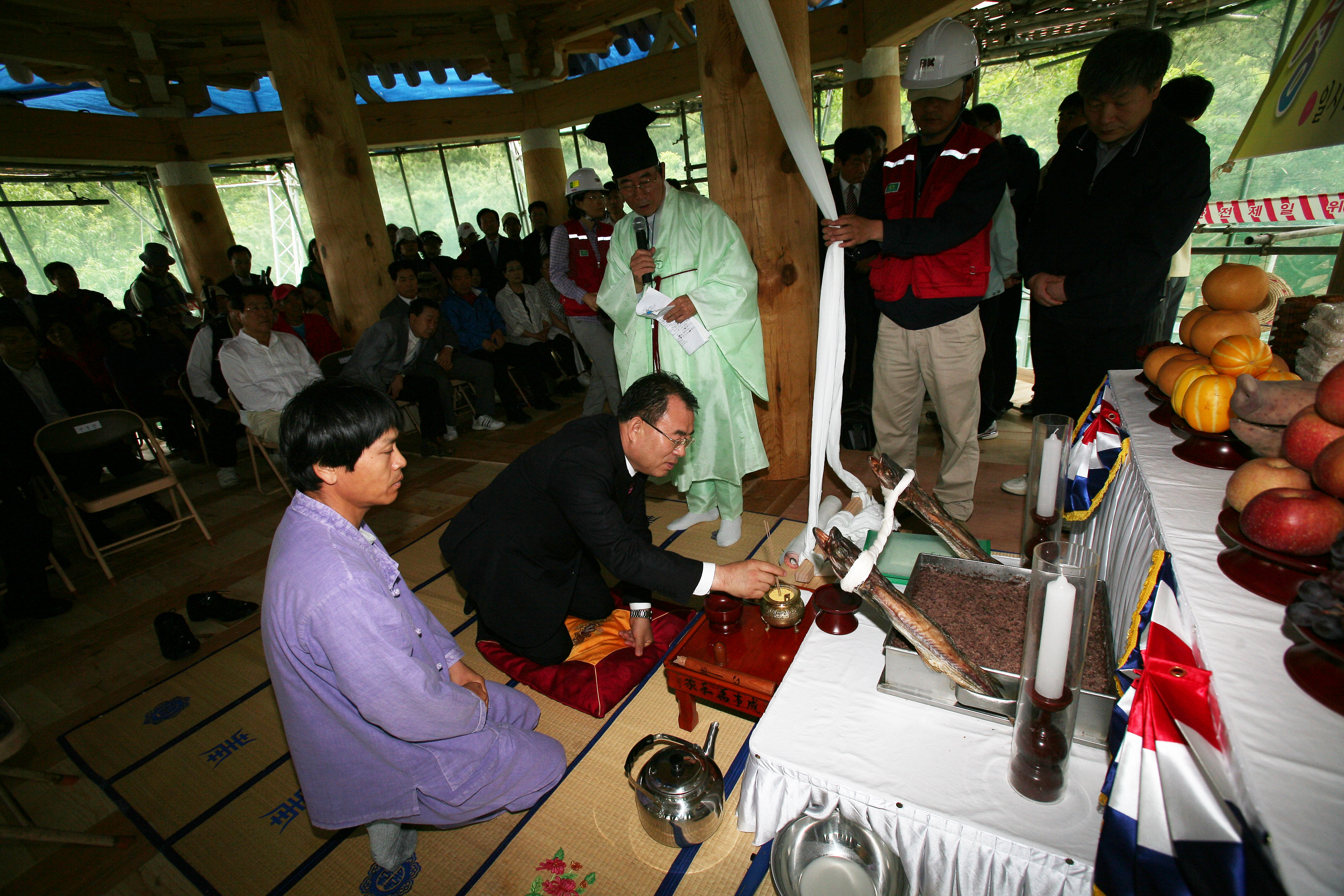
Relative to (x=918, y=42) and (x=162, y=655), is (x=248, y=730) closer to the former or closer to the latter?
(x=162, y=655)

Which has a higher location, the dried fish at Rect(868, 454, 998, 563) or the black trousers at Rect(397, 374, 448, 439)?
the dried fish at Rect(868, 454, 998, 563)

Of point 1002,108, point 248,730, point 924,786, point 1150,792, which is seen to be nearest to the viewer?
point 1150,792

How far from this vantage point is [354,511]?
1.40 meters

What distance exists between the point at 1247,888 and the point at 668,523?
8.50ft

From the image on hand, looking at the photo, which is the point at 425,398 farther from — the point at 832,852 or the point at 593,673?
the point at 832,852

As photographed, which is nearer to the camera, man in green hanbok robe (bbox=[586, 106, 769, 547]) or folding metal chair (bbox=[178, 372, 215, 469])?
man in green hanbok robe (bbox=[586, 106, 769, 547])

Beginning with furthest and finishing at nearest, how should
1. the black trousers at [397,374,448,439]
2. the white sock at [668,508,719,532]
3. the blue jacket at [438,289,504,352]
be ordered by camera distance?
A: 1. the blue jacket at [438,289,504,352]
2. the black trousers at [397,374,448,439]
3. the white sock at [668,508,719,532]

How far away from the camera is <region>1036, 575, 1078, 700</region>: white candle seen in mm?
796

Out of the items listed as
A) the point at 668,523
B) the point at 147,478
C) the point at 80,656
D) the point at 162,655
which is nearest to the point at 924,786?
the point at 668,523

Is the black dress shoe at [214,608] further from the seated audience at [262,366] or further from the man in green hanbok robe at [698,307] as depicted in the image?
the man in green hanbok robe at [698,307]

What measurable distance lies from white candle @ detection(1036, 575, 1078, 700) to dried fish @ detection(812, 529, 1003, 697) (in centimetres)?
16

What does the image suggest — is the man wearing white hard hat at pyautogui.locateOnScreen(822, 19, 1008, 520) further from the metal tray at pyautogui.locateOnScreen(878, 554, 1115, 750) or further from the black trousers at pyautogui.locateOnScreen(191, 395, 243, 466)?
the black trousers at pyautogui.locateOnScreen(191, 395, 243, 466)

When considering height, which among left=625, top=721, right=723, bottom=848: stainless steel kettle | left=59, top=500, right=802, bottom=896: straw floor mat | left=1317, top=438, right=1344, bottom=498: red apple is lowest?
left=59, top=500, right=802, bottom=896: straw floor mat

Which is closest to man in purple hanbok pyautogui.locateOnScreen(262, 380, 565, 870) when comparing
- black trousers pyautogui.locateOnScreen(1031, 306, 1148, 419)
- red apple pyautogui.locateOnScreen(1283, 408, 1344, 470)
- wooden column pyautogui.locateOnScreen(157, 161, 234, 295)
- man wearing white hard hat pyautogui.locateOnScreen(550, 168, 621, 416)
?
red apple pyautogui.locateOnScreen(1283, 408, 1344, 470)
